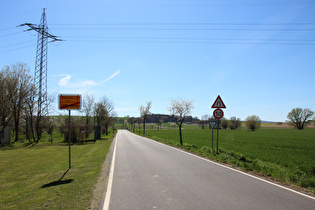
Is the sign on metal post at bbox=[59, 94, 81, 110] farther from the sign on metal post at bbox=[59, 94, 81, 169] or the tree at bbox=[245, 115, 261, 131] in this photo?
the tree at bbox=[245, 115, 261, 131]

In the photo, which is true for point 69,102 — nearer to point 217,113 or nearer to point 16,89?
point 217,113

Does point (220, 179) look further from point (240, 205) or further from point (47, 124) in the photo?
point (47, 124)

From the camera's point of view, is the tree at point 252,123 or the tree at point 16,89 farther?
the tree at point 252,123

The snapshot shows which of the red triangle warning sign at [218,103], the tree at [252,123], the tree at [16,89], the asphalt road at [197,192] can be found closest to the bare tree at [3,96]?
the tree at [16,89]

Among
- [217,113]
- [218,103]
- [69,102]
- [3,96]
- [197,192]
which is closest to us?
[197,192]

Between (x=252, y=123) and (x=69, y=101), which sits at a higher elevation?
(x=69, y=101)

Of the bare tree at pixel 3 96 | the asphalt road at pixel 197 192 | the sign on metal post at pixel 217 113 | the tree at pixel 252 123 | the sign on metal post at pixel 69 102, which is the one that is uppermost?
the bare tree at pixel 3 96

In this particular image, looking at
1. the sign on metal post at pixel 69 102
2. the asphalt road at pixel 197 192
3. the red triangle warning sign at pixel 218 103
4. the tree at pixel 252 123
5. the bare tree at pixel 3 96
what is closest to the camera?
the asphalt road at pixel 197 192

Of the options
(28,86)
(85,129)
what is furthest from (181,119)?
(28,86)

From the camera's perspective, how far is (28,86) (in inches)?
1140

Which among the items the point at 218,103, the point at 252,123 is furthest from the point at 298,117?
the point at 218,103

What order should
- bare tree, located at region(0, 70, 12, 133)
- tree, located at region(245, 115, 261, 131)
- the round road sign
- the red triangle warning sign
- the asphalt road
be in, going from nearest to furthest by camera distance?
1. the asphalt road
2. the round road sign
3. the red triangle warning sign
4. bare tree, located at region(0, 70, 12, 133)
5. tree, located at region(245, 115, 261, 131)

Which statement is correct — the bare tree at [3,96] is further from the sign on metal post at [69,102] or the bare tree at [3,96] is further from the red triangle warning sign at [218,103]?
the red triangle warning sign at [218,103]

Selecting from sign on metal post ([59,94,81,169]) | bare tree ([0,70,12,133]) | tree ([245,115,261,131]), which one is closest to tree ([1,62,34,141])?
bare tree ([0,70,12,133])
